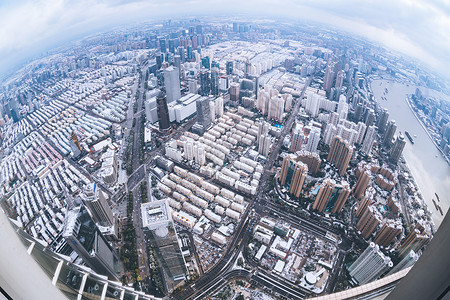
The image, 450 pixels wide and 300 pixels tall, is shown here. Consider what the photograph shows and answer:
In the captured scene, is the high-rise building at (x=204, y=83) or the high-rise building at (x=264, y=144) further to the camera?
the high-rise building at (x=204, y=83)

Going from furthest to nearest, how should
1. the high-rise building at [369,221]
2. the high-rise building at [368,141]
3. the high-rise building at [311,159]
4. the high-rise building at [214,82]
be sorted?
the high-rise building at [214,82] < the high-rise building at [368,141] < the high-rise building at [311,159] < the high-rise building at [369,221]

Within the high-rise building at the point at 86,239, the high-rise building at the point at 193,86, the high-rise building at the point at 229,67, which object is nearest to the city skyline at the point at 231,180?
the high-rise building at the point at 86,239

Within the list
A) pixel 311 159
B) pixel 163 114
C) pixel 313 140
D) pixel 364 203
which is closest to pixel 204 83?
pixel 163 114

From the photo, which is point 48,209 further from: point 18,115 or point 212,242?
point 18,115

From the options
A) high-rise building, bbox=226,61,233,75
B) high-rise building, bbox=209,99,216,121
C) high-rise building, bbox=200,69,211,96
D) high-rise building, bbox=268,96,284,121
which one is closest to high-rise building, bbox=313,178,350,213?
high-rise building, bbox=268,96,284,121

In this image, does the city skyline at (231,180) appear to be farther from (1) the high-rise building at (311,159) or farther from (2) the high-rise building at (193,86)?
(2) the high-rise building at (193,86)

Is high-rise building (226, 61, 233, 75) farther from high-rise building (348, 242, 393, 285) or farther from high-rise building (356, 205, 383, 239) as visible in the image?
high-rise building (348, 242, 393, 285)
